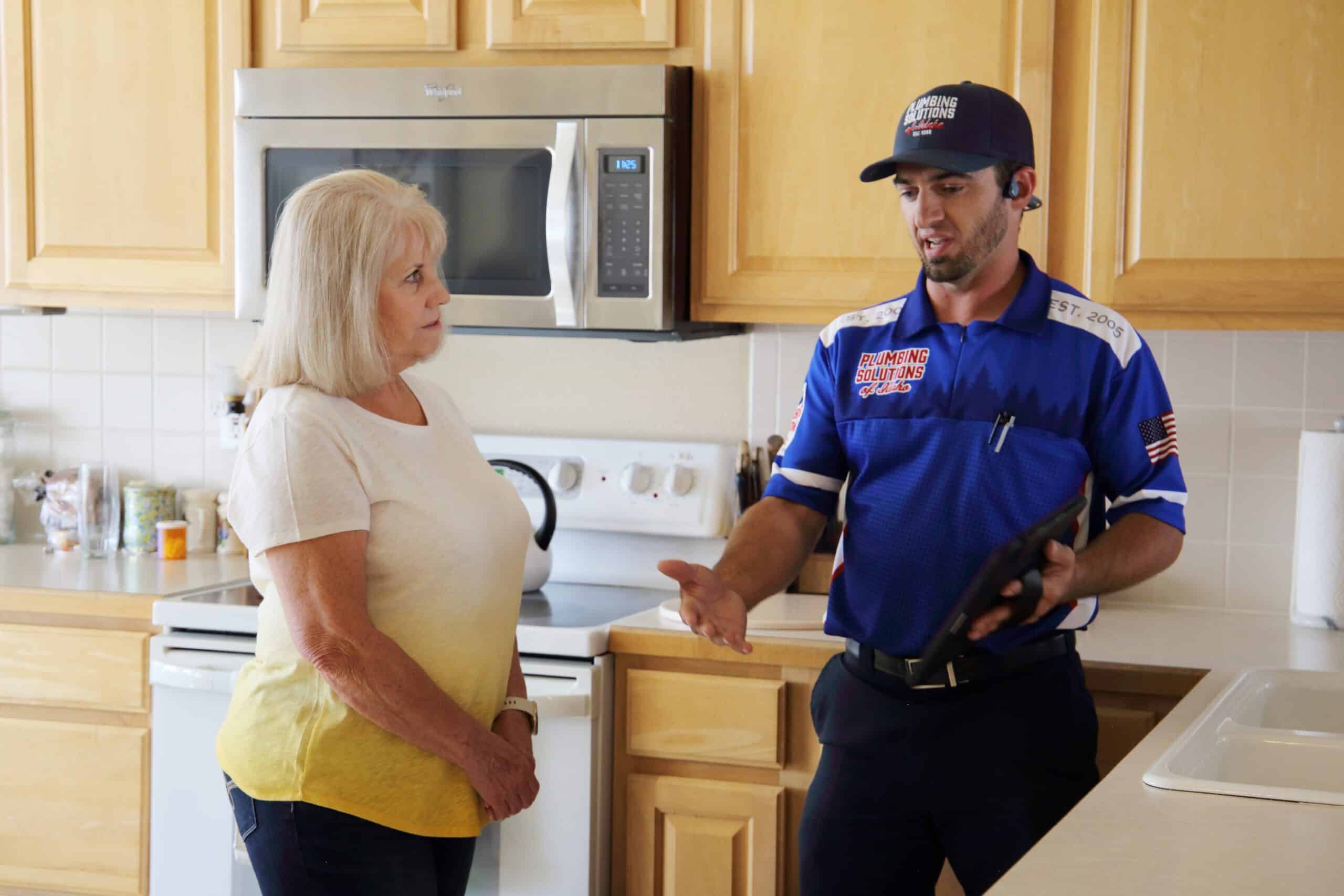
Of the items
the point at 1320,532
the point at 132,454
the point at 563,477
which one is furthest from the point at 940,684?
the point at 132,454

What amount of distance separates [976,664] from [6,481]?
7.51 feet

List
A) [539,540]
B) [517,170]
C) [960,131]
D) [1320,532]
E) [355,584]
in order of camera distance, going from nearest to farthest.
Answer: [355,584]
[960,131]
[1320,532]
[517,170]
[539,540]

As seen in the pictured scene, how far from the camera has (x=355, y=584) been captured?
5.03ft

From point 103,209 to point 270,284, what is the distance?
1.31m

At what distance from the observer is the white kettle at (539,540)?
265 centimetres

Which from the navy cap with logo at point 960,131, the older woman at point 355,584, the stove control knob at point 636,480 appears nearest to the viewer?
the older woman at point 355,584

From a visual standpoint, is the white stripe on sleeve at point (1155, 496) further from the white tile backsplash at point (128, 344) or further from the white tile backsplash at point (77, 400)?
the white tile backsplash at point (77, 400)

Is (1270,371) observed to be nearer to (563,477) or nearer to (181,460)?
(563,477)

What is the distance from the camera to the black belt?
1.80 m

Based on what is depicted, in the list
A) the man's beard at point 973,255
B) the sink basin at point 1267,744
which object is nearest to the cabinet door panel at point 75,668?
the man's beard at point 973,255

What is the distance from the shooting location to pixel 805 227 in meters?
2.48

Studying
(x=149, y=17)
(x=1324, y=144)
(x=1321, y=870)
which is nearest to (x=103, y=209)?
(x=149, y=17)

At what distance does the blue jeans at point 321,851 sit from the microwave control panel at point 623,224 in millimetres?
1154

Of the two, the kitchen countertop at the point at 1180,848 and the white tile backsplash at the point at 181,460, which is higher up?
the white tile backsplash at the point at 181,460
